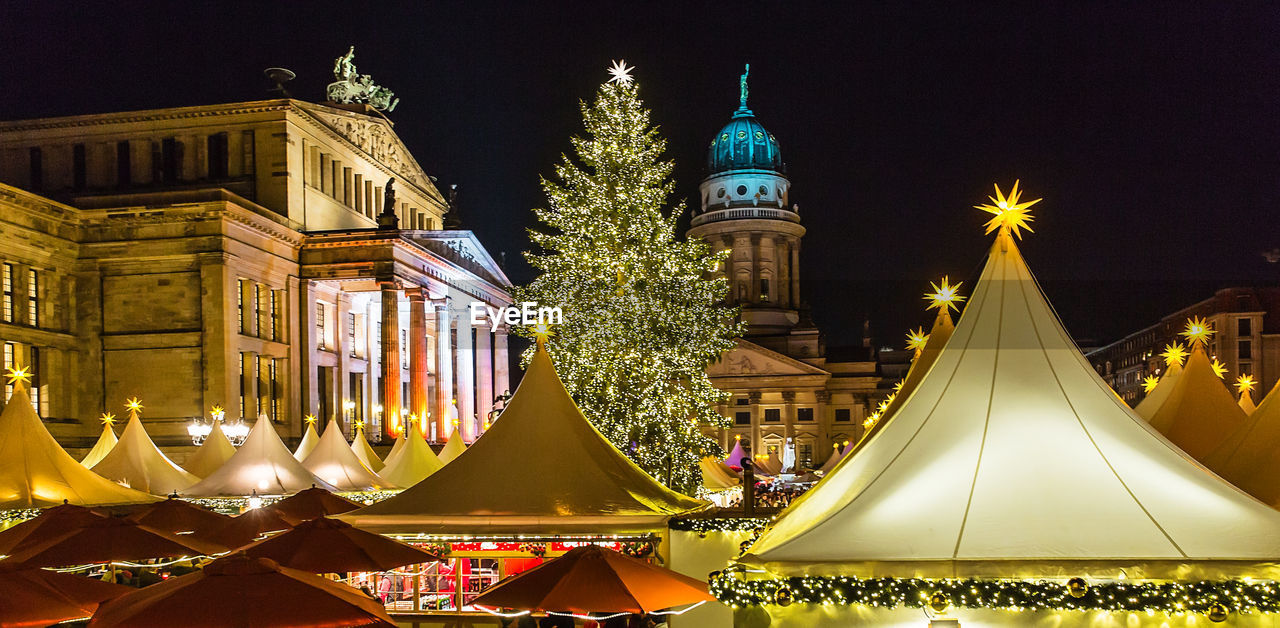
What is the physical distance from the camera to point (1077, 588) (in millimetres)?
9109

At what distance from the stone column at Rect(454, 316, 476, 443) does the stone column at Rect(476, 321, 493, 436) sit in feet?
1.98

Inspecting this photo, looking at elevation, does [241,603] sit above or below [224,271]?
below

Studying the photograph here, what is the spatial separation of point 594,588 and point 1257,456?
8745 mm

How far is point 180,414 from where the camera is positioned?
48875 millimetres

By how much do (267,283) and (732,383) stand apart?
5592 centimetres

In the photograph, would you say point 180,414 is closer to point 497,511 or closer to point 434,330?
point 434,330

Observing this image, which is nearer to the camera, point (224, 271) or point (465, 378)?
point (224, 271)

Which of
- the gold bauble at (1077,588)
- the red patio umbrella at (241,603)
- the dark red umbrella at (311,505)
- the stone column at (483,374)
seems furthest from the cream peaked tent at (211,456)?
the stone column at (483,374)

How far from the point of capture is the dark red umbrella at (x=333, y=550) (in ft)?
43.7

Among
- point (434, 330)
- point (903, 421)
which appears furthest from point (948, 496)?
point (434, 330)

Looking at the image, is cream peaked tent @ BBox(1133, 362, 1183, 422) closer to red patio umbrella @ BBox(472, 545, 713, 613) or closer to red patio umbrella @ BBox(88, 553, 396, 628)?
red patio umbrella @ BBox(472, 545, 713, 613)

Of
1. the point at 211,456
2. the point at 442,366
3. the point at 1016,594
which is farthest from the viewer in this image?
the point at 442,366

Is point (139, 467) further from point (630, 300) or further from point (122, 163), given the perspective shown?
point (122, 163)

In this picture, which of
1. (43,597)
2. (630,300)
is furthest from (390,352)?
(43,597)
